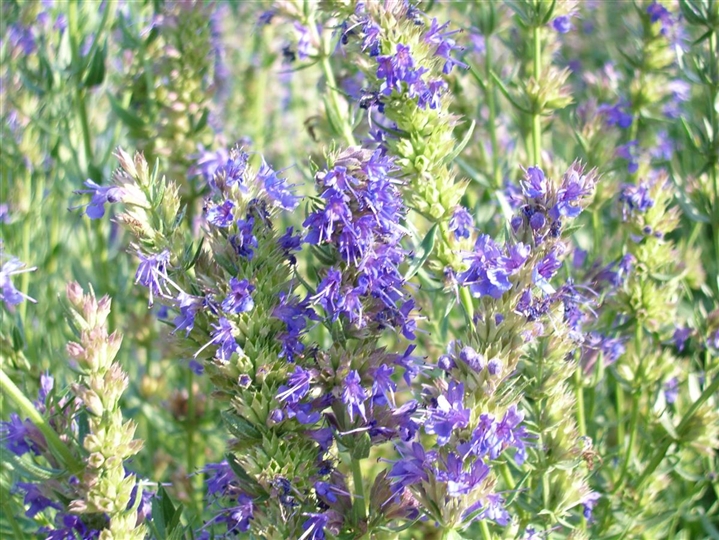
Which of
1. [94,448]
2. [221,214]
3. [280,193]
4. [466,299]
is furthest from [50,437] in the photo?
[466,299]

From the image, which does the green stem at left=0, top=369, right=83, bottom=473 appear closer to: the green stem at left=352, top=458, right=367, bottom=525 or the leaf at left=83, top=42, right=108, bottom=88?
the green stem at left=352, top=458, right=367, bottom=525

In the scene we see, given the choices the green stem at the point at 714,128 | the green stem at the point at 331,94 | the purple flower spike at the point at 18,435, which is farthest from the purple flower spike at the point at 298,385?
the green stem at the point at 714,128

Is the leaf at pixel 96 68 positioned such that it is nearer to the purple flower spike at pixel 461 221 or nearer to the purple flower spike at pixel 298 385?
the purple flower spike at pixel 461 221

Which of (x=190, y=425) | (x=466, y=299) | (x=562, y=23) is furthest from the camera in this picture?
(x=190, y=425)

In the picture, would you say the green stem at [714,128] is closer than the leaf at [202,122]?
Yes

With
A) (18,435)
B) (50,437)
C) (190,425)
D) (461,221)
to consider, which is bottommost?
(190,425)

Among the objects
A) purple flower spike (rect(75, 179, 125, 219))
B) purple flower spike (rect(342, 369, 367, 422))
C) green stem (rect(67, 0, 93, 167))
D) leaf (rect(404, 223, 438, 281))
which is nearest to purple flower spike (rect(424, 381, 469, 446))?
purple flower spike (rect(342, 369, 367, 422))

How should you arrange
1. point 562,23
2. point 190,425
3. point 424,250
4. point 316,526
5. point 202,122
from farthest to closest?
point 202,122, point 190,425, point 562,23, point 424,250, point 316,526

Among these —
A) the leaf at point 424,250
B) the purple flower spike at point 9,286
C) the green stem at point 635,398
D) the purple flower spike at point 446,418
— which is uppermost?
the purple flower spike at point 9,286

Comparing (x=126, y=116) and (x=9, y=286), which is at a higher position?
(x=9, y=286)

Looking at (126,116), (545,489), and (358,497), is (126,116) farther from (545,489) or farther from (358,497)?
(545,489)
